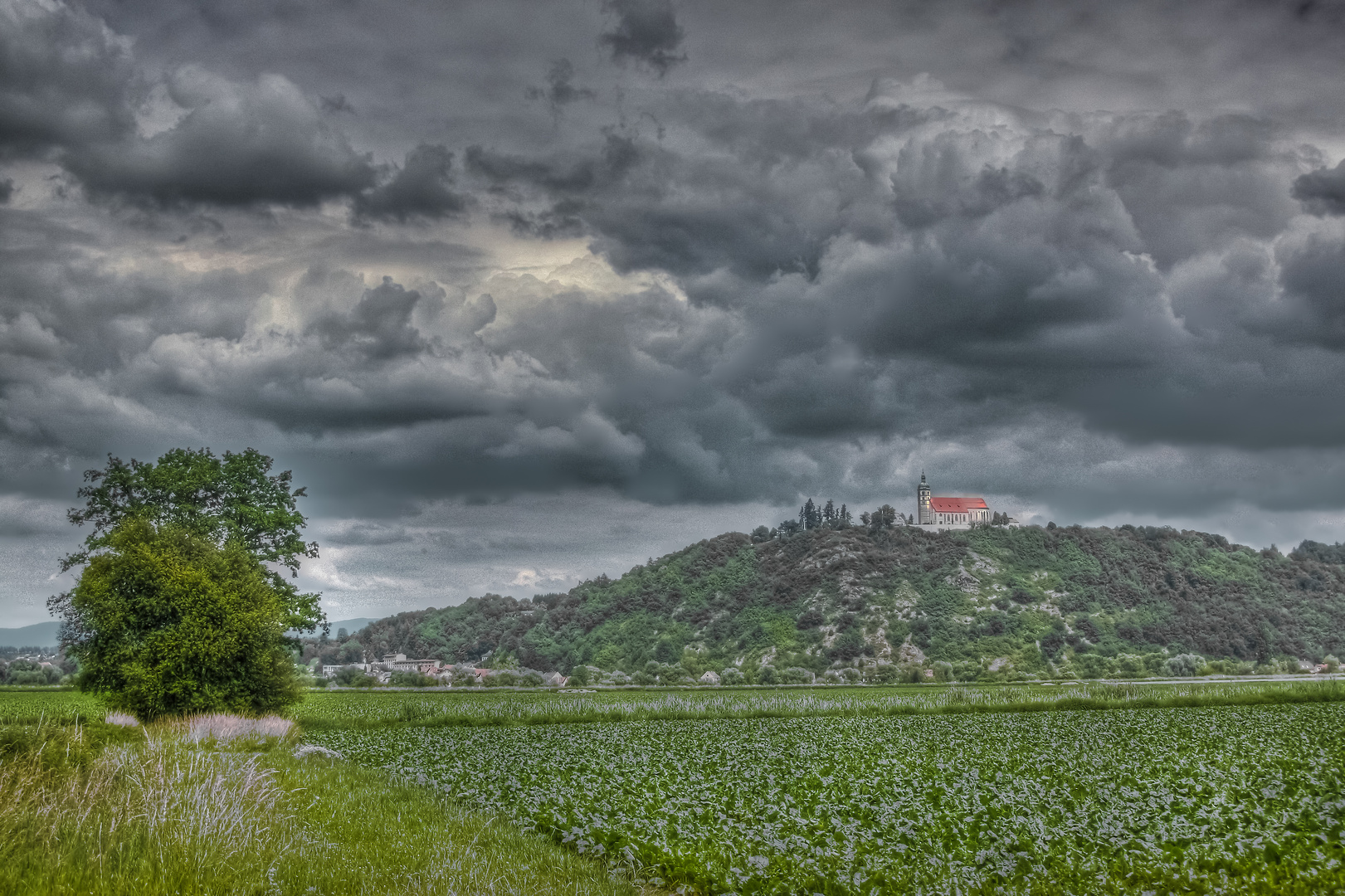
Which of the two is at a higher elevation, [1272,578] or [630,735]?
[1272,578]

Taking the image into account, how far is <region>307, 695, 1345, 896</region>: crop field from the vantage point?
14.0 meters

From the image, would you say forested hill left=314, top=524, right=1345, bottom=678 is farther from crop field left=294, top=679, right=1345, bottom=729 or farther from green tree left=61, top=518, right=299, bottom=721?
green tree left=61, top=518, right=299, bottom=721

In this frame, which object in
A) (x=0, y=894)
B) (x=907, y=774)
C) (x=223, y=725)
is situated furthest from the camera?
(x=223, y=725)

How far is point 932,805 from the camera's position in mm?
19234

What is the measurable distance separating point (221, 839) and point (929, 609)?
14040cm

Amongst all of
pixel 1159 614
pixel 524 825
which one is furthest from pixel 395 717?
pixel 1159 614

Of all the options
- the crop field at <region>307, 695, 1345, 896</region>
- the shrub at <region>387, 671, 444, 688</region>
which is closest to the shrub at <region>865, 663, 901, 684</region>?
the shrub at <region>387, 671, 444, 688</region>

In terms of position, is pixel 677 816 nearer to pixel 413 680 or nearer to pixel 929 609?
pixel 413 680

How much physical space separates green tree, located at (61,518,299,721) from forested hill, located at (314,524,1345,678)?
94952 mm

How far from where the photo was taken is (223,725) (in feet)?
109

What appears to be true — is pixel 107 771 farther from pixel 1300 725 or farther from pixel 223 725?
pixel 1300 725

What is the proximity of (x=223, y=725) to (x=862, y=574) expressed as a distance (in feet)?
438

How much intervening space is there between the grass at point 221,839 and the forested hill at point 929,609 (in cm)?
10977

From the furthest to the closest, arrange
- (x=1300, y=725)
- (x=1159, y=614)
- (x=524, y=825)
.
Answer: (x=1159, y=614), (x=1300, y=725), (x=524, y=825)
